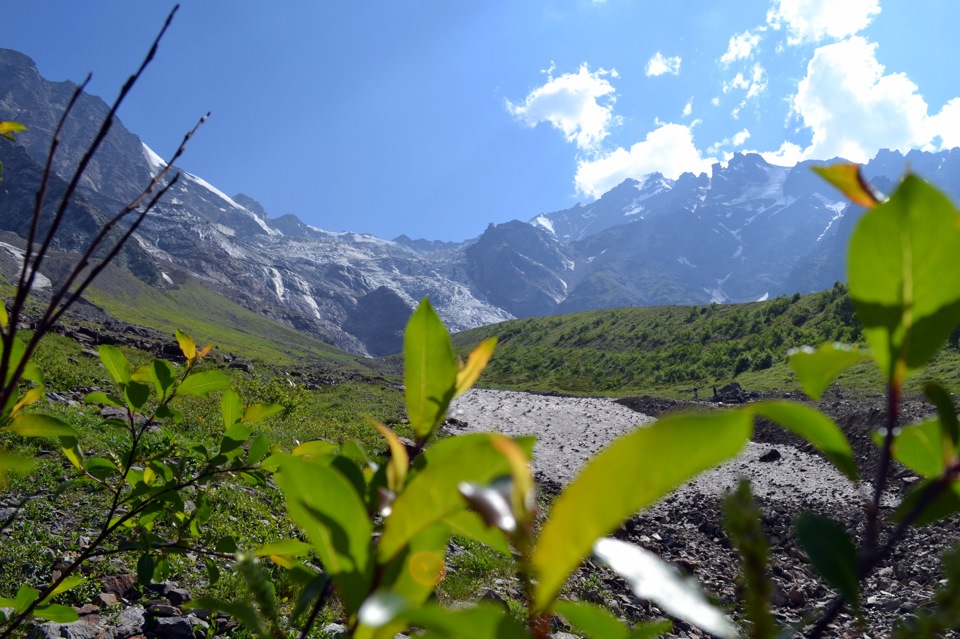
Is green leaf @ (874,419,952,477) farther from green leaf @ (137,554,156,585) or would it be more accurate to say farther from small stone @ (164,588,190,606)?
small stone @ (164,588,190,606)

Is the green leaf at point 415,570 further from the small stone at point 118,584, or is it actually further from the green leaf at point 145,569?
the small stone at point 118,584

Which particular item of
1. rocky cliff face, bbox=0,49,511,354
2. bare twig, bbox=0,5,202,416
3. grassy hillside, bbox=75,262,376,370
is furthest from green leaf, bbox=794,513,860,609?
rocky cliff face, bbox=0,49,511,354

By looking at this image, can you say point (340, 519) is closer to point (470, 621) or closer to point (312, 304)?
point (470, 621)

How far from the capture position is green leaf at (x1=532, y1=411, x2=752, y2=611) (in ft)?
1.23

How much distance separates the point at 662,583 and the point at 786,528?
347 inches

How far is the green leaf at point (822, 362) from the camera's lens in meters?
0.53

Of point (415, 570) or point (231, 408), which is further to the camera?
point (231, 408)

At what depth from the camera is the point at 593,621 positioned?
446 mm

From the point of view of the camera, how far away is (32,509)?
15.9 feet

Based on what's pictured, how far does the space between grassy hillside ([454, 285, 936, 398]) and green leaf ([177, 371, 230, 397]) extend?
932 inches


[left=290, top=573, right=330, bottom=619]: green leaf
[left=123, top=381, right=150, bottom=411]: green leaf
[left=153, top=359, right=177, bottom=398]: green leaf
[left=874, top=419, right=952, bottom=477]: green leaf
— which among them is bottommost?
[left=290, top=573, right=330, bottom=619]: green leaf

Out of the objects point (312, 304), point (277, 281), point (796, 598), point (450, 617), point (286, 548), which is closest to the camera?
point (450, 617)

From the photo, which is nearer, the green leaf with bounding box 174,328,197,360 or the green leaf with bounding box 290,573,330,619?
the green leaf with bounding box 290,573,330,619

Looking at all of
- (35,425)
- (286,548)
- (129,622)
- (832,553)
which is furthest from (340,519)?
(129,622)
